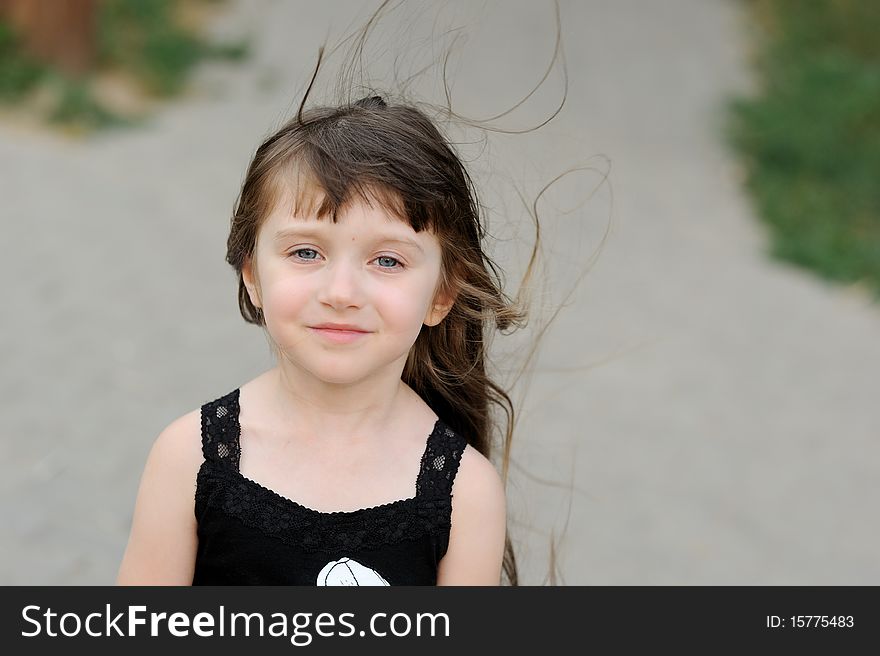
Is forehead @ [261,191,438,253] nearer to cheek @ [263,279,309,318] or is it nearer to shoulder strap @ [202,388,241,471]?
cheek @ [263,279,309,318]

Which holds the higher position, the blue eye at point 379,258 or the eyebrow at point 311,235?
the eyebrow at point 311,235

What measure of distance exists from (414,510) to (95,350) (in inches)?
127

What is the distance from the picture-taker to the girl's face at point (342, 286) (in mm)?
1610

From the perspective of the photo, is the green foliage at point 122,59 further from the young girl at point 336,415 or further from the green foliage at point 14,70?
the young girl at point 336,415

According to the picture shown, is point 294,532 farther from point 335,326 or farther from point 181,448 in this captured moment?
point 335,326

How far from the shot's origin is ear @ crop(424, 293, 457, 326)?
1825 millimetres

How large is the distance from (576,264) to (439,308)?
0.81m

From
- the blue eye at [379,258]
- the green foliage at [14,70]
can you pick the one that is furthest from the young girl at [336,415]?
the green foliage at [14,70]

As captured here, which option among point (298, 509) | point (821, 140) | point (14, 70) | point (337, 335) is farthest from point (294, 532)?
point (821, 140)

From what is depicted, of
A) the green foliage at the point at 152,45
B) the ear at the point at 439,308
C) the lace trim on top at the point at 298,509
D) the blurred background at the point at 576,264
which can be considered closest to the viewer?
the lace trim on top at the point at 298,509

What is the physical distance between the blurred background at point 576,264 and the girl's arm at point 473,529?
421mm

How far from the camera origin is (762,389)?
5.16 m

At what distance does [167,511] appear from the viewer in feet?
5.58

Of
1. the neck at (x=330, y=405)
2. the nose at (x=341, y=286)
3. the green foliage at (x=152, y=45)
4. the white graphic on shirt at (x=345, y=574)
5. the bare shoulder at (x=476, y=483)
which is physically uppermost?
the green foliage at (x=152, y=45)
